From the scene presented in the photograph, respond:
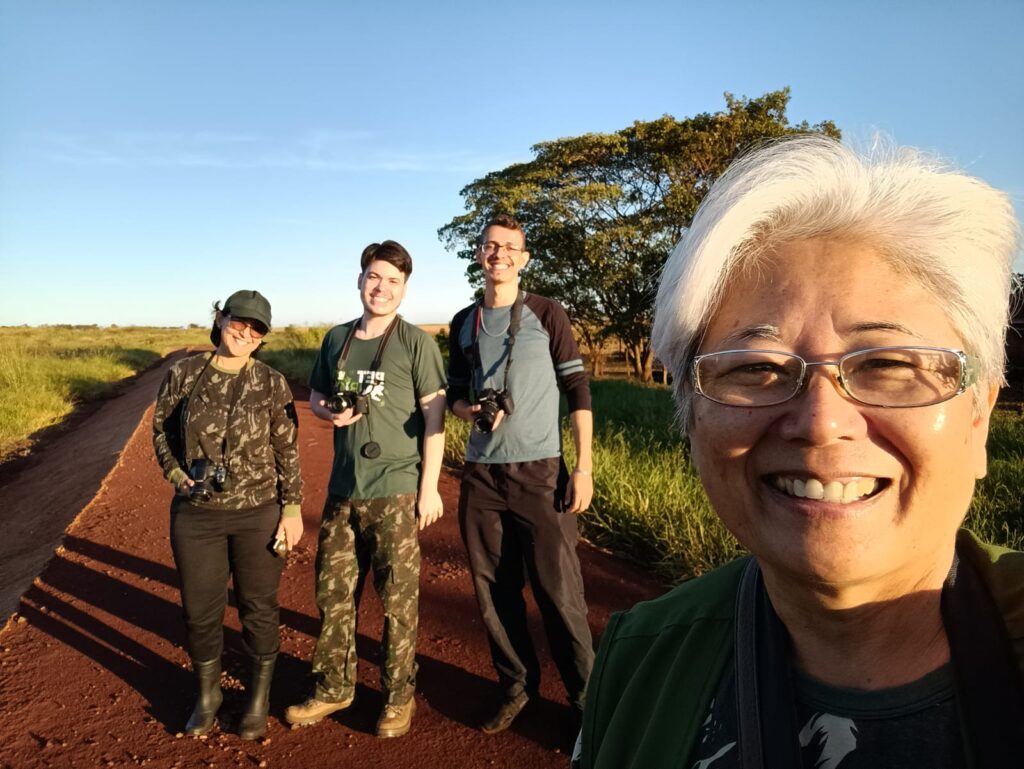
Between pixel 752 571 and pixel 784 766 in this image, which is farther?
pixel 752 571

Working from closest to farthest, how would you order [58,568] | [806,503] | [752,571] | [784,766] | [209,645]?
1. [784,766]
2. [806,503]
3. [752,571]
4. [209,645]
5. [58,568]

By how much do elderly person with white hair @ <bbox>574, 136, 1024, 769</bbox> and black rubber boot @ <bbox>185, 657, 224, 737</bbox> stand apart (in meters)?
2.81

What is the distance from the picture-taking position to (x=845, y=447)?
1028 millimetres

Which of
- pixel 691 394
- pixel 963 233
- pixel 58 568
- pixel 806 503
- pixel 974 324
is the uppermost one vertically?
pixel 963 233

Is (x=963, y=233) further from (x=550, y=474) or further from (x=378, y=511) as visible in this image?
(x=378, y=511)

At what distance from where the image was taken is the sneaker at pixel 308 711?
3318 millimetres

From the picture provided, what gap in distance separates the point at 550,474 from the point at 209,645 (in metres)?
1.85

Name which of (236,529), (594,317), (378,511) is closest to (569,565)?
(378,511)

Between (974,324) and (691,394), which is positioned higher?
(974,324)

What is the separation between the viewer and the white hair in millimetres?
1073

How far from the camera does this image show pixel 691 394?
125 centimetres

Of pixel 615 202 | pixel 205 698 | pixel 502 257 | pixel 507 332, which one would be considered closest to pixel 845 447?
pixel 507 332

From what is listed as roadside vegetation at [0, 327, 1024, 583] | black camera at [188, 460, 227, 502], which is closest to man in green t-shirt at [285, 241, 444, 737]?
black camera at [188, 460, 227, 502]

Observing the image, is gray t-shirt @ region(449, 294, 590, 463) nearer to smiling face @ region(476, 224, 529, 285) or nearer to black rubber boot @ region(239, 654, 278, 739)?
smiling face @ region(476, 224, 529, 285)
